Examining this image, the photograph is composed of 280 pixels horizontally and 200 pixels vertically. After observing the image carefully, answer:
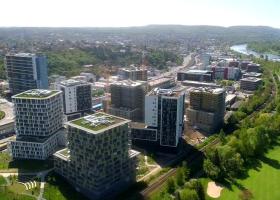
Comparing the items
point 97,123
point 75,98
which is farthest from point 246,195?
point 75,98

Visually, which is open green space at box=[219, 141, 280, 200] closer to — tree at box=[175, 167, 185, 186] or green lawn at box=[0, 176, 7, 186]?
→ tree at box=[175, 167, 185, 186]

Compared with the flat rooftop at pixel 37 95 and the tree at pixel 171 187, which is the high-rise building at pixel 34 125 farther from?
the tree at pixel 171 187

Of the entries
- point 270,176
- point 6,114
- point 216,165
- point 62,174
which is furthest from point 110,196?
point 6,114

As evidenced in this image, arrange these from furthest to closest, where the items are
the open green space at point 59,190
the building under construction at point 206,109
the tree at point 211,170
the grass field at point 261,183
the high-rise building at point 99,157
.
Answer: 1. the building under construction at point 206,109
2. the tree at point 211,170
3. the grass field at point 261,183
4. the open green space at point 59,190
5. the high-rise building at point 99,157

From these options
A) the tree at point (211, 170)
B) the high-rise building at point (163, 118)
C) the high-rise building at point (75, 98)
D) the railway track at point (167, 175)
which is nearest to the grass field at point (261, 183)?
the tree at point (211, 170)

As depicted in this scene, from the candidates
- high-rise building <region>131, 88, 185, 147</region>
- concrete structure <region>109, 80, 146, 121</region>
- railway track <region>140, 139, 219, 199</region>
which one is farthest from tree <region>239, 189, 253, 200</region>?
concrete structure <region>109, 80, 146, 121</region>

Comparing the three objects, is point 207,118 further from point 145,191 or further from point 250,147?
point 145,191

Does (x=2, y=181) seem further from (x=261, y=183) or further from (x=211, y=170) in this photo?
(x=261, y=183)
